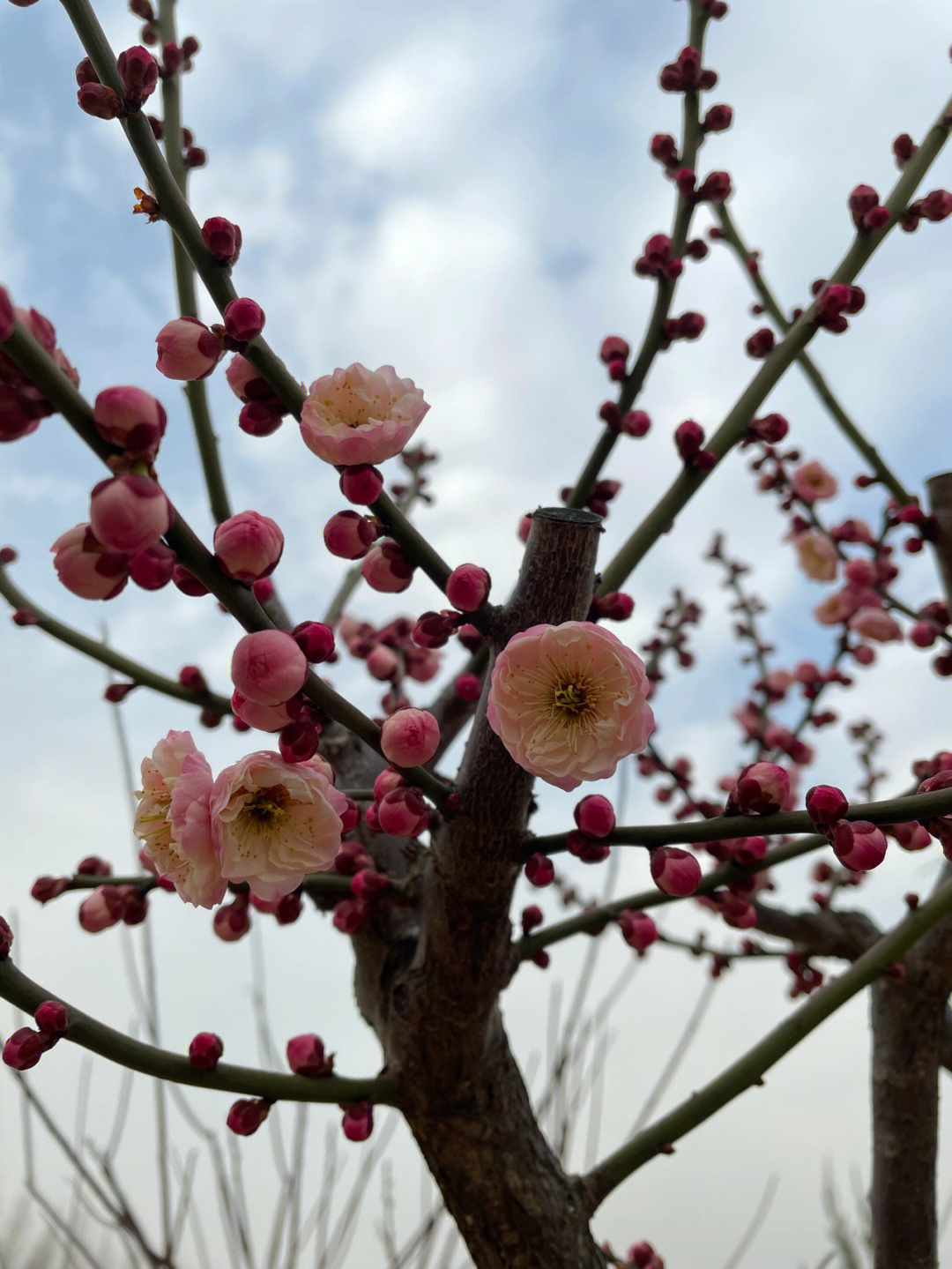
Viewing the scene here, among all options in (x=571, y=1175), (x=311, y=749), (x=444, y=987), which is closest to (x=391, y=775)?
(x=311, y=749)

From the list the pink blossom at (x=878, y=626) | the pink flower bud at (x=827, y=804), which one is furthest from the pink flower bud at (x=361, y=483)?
the pink blossom at (x=878, y=626)

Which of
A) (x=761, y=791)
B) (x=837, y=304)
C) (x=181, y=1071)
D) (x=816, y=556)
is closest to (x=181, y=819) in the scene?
(x=181, y=1071)

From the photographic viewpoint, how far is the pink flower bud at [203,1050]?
3.29 ft

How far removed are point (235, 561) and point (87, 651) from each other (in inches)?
33.7

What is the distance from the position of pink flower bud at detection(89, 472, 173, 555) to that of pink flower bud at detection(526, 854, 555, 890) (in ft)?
1.93

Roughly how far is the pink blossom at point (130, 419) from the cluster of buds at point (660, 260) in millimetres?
902

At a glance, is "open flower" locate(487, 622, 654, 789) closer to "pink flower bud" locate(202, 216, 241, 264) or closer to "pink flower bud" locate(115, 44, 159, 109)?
"pink flower bud" locate(202, 216, 241, 264)

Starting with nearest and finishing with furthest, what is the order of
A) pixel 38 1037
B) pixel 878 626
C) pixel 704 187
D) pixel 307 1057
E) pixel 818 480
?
pixel 38 1037 → pixel 307 1057 → pixel 704 187 → pixel 878 626 → pixel 818 480

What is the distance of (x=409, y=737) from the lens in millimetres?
865

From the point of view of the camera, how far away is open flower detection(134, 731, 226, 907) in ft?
2.84

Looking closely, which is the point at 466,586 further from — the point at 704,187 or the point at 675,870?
the point at 704,187

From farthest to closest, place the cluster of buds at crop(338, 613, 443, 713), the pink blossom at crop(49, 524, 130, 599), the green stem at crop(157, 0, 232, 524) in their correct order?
the cluster of buds at crop(338, 613, 443, 713) < the green stem at crop(157, 0, 232, 524) < the pink blossom at crop(49, 524, 130, 599)

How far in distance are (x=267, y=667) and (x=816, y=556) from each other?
2.70 m

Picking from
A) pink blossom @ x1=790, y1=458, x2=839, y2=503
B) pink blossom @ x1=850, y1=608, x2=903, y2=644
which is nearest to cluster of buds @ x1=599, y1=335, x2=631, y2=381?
pink blossom @ x1=850, y1=608, x2=903, y2=644
